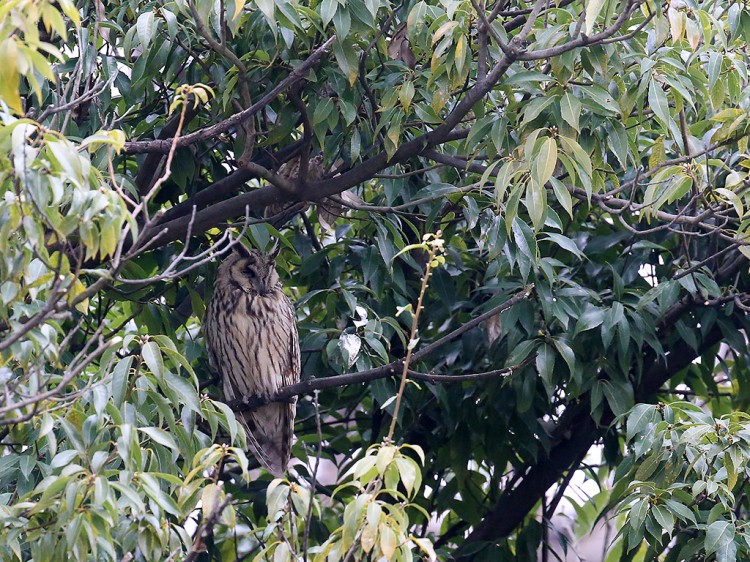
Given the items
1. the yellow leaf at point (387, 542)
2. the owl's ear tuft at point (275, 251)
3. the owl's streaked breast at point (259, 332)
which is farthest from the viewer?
the owl's streaked breast at point (259, 332)

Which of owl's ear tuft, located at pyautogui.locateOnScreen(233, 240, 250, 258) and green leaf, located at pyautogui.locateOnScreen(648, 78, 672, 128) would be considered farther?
owl's ear tuft, located at pyautogui.locateOnScreen(233, 240, 250, 258)

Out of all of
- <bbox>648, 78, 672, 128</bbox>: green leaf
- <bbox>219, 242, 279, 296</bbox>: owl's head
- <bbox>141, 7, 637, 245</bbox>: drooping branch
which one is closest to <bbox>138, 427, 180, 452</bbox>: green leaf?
<bbox>141, 7, 637, 245</bbox>: drooping branch

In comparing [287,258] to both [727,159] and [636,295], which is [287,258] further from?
[727,159]

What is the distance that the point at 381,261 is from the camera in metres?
3.84

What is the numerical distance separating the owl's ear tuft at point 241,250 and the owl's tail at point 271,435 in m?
0.64

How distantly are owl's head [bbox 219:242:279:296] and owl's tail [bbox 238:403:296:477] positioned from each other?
499mm

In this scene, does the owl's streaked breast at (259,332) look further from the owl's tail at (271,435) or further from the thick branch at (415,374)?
the thick branch at (415,374)

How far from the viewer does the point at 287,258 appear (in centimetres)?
446

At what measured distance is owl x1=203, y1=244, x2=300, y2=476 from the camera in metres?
4.40

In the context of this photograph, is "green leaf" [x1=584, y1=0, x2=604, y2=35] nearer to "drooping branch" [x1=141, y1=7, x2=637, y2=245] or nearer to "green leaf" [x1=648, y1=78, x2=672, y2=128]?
"green leaf" [x1=648, y1=78, x2=672, y2=128]

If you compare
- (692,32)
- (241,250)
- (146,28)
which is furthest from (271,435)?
(692,32)

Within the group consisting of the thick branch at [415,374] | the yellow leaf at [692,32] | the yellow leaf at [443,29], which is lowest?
the thick branch at [415,374]

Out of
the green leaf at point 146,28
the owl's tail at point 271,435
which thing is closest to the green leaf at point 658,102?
the green leaf at point 146,28

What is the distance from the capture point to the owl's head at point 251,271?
170 inches
